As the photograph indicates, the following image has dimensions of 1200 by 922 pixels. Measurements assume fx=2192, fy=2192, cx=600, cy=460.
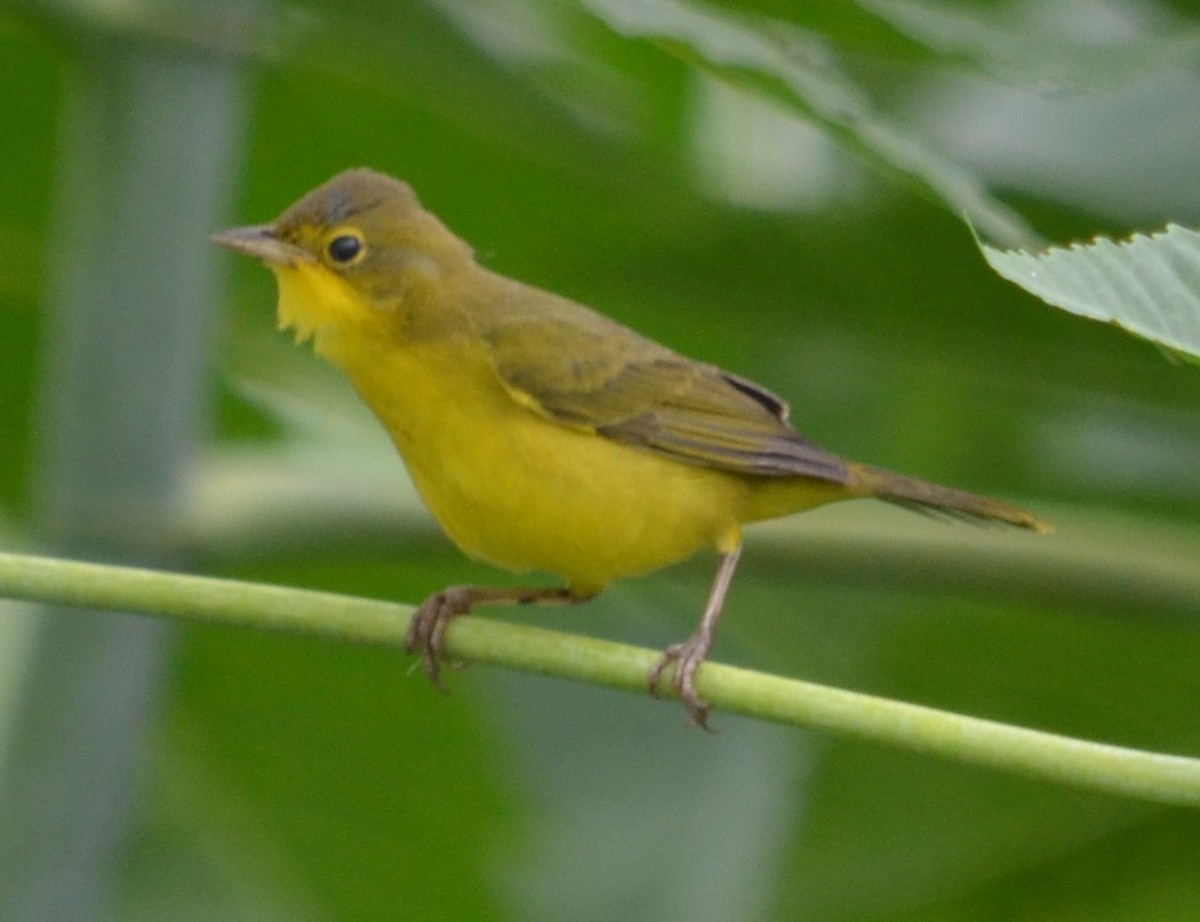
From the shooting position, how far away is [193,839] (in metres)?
3.22

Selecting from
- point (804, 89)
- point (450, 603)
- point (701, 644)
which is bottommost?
point (450, 603)

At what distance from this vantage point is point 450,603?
251 centimetres

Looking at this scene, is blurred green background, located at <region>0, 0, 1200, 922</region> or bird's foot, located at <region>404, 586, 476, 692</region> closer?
blurred green background, located at <region>0, 0, 1200, 922</region>

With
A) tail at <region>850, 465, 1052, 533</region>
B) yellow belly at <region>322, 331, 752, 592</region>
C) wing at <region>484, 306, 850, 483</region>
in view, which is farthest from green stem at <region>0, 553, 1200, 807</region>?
wing at <region>484, 306, 850, 483</region>

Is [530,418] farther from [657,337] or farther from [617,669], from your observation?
[617,669]

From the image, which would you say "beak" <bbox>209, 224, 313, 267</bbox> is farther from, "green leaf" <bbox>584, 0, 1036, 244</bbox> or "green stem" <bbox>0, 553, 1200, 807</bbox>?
"green stem" <bbox>0, 553, 1200, 807</bbox>

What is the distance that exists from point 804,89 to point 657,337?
3.16 ft

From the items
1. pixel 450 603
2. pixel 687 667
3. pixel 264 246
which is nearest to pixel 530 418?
pixel 450 603

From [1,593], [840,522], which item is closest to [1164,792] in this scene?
[1,593]

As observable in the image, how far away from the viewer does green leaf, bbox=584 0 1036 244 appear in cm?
195

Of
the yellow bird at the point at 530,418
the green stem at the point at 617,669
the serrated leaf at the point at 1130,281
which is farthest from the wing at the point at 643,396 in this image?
the serrated leaf at the point at 1130,281

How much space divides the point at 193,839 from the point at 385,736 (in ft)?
1.38

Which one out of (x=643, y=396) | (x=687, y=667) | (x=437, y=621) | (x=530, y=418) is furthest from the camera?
(x=643, y=396)

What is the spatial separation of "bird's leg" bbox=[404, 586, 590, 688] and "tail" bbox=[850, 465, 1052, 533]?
370 mm
